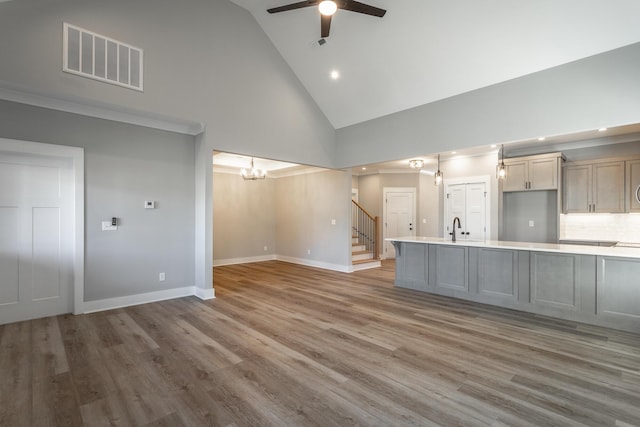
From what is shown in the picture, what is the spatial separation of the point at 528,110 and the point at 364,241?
5855mm

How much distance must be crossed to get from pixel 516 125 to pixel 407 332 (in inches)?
138

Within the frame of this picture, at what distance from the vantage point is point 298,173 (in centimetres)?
872

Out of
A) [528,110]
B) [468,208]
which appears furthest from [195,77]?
[468,208]

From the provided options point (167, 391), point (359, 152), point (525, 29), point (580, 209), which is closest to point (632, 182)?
point (580, 209)

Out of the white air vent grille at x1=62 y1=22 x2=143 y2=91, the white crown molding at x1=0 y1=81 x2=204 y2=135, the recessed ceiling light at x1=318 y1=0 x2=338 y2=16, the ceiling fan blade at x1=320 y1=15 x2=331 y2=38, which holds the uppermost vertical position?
the ceiling fan blade at x1=320 y1=15 x2=331 y2=38

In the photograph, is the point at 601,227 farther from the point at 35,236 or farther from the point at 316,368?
the point at 35,236

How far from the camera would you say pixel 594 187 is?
5.68 meters

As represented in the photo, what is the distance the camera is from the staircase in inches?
315

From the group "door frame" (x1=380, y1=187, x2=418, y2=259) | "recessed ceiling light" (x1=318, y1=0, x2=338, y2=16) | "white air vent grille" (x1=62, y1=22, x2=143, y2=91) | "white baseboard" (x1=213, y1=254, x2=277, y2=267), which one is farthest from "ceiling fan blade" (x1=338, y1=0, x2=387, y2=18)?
"white baseboard" (x1=213, y1=254, x2=277, y2=267)

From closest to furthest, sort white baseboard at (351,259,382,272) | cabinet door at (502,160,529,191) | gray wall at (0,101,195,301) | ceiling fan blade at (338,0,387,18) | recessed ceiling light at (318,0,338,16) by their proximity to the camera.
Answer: recessed ceiling light at (318,0,338,16), ceiling fan blade at (338,0,387,18), gray wall at (0,101,195,301), cabinet door at (502,160,529,191), white baseboard at (351,259,382,272)

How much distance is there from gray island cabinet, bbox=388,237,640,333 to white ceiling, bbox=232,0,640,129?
264cm

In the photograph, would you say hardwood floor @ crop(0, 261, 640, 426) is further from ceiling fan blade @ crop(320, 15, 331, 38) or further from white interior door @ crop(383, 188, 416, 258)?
white interior door @ crop(383, 188, 416, 258)

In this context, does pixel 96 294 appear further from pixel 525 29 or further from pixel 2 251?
pixel 525 29

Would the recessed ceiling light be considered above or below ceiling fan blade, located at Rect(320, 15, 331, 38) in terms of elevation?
below
